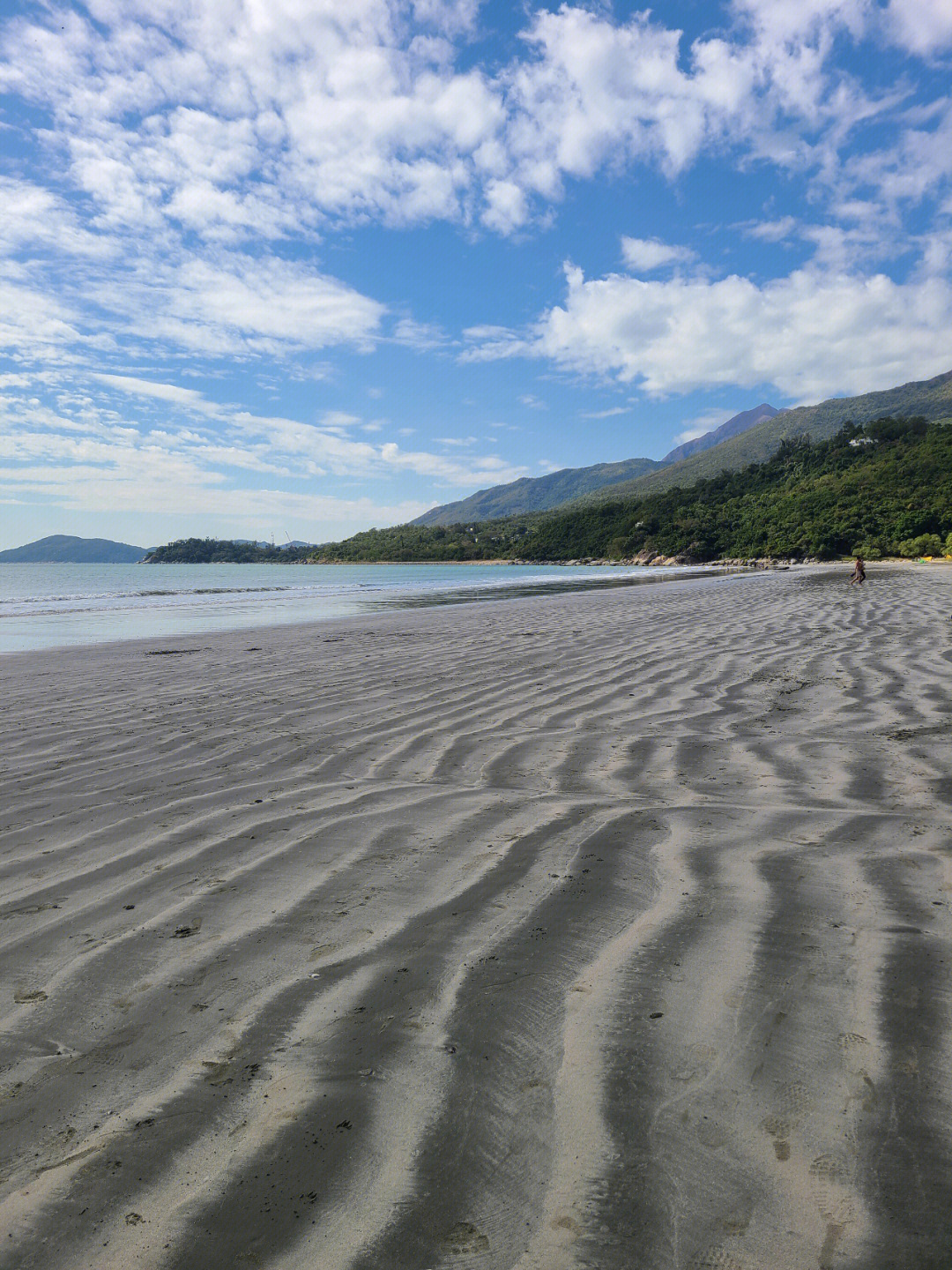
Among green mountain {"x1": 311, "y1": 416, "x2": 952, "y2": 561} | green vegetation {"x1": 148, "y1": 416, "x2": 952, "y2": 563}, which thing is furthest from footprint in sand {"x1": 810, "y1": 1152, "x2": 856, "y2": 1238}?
green mountain {"x1": 311, "y1": 416, "x2": 952, "y2": 561}

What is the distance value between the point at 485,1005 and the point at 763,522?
8200cm

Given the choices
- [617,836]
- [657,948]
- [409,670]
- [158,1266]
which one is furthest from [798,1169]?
[409,670]

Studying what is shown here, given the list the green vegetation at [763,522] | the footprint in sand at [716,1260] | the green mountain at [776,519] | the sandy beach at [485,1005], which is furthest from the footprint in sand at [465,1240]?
the green mountain at [776,519]

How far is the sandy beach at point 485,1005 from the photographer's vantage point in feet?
4.76

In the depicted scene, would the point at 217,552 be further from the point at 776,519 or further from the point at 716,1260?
the point at 716,1260

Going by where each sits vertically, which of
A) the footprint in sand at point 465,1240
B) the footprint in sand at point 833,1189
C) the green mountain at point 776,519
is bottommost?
the footprint in sand at point 833,1189

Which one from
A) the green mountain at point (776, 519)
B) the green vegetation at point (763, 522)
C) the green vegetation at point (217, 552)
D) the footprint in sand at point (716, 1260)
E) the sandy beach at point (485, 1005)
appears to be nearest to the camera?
the footprint in sand at point (716, 1260)

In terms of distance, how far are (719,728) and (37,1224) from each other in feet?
15.8

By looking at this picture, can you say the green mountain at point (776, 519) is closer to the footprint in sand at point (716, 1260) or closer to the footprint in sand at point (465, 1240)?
the footprint in sand at point (716, 1260)

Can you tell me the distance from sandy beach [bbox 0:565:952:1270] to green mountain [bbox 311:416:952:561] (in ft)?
179

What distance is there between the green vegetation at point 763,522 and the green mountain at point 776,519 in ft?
0.51

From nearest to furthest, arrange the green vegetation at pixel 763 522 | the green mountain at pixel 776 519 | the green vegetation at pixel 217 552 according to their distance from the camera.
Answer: the green mountain at pixel 776 519
the green vegetation at pixel 763 522
the green vegetation at pixel 217 552

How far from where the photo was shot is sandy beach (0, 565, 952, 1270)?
145 cm

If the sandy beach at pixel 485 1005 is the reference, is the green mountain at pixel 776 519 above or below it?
above
